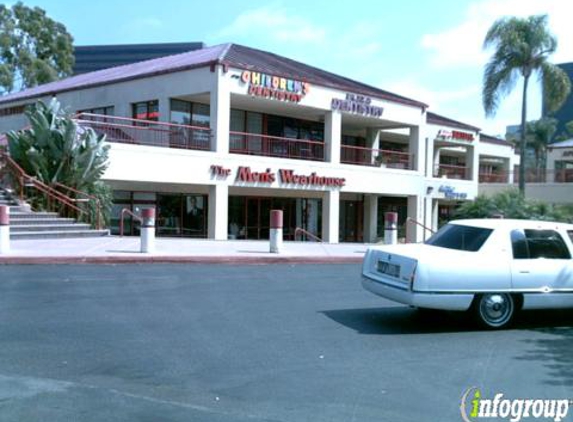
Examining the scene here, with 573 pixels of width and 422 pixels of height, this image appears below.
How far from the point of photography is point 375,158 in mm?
35875

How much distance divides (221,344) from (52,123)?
48.5ft

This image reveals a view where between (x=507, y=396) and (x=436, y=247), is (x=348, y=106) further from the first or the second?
(x=507, y=396)

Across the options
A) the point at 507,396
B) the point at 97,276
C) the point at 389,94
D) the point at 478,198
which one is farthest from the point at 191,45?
the point at 507,396

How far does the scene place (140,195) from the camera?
96.9 feet

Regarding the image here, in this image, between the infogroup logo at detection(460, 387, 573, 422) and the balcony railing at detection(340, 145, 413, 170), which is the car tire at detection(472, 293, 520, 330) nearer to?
the infogroup logo at detection(460, 387, 573, 422)

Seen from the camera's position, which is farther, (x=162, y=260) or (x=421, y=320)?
(x=162, y=260)

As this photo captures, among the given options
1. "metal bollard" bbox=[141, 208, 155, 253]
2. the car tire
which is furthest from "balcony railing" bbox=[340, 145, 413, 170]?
the car tire

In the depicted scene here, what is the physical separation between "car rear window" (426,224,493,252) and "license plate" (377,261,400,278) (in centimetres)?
89

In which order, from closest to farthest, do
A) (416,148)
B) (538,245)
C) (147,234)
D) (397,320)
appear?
(538,245) → (397,320) → (147,234) → (416,148)

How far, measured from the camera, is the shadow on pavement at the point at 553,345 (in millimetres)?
7184

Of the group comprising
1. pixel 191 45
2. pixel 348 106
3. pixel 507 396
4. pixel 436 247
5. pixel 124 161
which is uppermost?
pixel 191 45

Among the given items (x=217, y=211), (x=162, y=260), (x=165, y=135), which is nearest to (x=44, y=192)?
(x=162, y=260)

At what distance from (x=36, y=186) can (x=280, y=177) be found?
38.7 feet

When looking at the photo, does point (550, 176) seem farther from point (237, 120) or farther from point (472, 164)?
point (237, 120)
